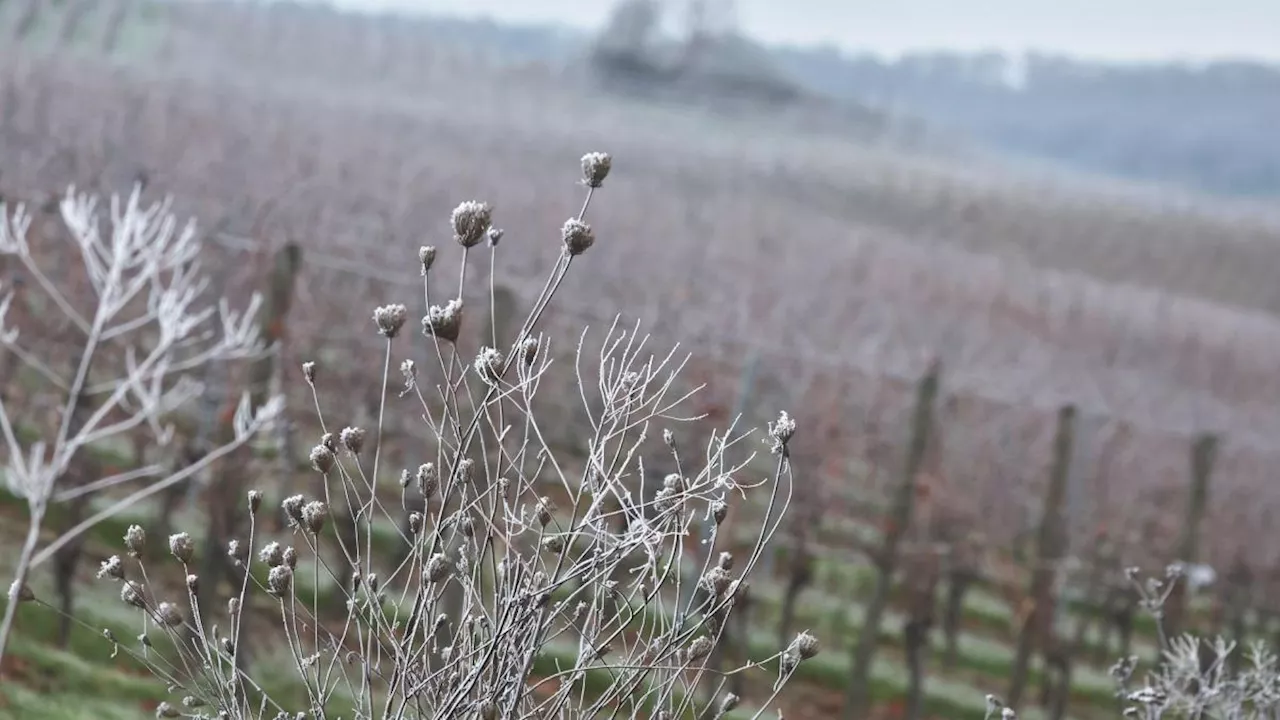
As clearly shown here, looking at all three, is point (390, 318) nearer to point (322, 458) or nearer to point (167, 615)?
point (322, 458)

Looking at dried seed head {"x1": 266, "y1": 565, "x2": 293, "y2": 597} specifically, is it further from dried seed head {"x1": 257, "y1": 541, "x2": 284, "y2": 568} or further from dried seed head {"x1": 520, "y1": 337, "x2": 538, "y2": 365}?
dried seed head {"x1": 520, "y1": 337, "x2": 538, "y2": 365}

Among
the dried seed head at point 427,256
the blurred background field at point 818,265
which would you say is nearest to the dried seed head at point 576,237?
the dried seed head at point 427,256

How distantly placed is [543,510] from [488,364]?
8.8 inches

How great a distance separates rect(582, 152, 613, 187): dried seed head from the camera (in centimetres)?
163

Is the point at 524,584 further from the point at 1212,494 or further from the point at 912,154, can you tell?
the point at 912,154

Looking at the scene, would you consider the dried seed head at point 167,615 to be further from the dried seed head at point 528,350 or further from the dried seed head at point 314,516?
the dried seed head at point 528,350

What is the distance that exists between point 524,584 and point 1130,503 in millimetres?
8390

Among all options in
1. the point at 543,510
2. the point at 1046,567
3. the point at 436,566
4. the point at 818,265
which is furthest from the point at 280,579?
the point at 818,265

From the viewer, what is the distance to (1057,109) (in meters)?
19.6

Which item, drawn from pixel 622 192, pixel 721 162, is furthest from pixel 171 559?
pixel 721 162

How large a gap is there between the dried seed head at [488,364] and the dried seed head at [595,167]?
0.82ft

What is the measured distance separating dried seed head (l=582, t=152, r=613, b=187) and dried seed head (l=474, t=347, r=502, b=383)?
0.25 meters

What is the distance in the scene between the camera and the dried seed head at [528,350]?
1608 mm

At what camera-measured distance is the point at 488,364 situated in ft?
4.99
